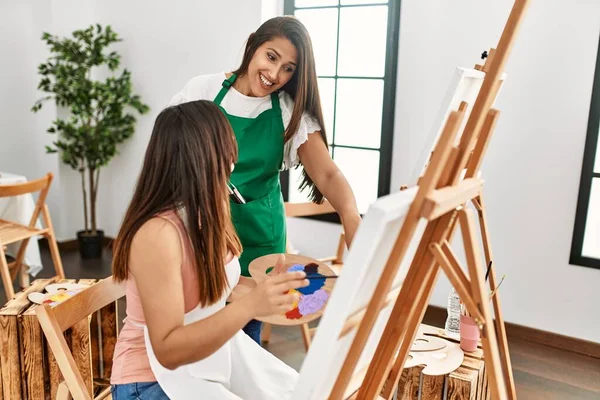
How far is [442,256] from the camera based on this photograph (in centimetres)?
113

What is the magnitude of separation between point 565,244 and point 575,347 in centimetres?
53

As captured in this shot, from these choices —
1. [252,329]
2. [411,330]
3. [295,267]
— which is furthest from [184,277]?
[252,329]

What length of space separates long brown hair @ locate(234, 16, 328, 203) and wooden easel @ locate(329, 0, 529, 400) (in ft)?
1.89

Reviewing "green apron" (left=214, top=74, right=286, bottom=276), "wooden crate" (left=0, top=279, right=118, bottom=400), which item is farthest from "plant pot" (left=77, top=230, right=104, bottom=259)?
"green apron" (left=214, top=74, right=286, bottom=276)

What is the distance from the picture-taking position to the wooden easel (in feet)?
3.11

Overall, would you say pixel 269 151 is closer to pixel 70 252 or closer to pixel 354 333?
pixel 354 333

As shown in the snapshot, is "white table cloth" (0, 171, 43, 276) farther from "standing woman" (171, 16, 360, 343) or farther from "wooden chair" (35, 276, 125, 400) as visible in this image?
"wooden chair" (35, 276, 125, 400)

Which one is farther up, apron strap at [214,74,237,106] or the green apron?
apron strap at [214,74,237,106]

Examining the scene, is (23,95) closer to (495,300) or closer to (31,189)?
(31,189)

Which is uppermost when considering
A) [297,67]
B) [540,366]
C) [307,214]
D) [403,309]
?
[297,67]

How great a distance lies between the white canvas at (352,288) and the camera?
844mm

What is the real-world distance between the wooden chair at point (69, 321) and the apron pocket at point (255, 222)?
0.45 m

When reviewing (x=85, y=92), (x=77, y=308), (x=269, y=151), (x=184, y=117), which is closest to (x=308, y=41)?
(x=269, y=151)

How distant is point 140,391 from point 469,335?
108 centimetres
